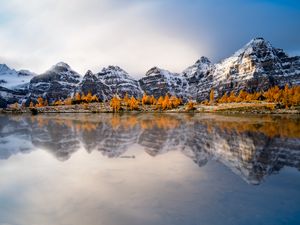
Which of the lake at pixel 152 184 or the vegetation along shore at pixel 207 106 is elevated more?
the vegetation along shore at pixel 207 106

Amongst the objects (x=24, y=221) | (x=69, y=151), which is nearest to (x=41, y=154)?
(x=69, y=151)

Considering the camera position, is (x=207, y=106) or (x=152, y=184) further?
(x=207, y=106)

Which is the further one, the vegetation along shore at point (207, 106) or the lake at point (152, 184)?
the vegetation along shore at point (207, 106)

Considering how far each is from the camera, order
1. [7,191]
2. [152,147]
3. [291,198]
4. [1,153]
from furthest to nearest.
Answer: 1. [152,147]
2. [1,153]
3. [7,191]
4. [291,198]

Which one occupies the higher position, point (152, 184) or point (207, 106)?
point (207, 106)

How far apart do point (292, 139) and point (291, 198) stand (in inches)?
911

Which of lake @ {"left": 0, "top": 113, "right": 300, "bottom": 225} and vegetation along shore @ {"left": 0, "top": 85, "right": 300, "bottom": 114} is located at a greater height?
vegetation along shore @ {"left": 0, "top": 85, "right": 300, "bottom": 114}

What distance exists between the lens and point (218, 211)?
13.8 metres

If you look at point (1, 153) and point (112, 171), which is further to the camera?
point (1, 153)

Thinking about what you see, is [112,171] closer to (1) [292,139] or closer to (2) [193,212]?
(2) [193,212]

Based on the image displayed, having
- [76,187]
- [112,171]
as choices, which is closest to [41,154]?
[112,171]

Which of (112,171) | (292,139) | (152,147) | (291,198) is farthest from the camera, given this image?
(292,139)

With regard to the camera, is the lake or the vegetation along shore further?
the vegetation along shore

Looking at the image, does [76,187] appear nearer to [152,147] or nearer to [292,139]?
[152,147]
